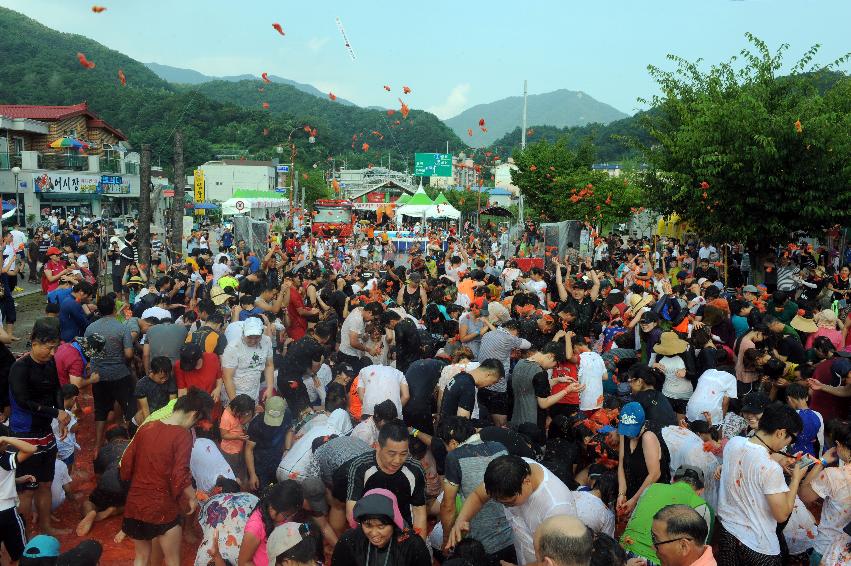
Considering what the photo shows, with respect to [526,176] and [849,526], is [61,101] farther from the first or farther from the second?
[849,526]

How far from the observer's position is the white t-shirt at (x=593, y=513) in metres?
3.91

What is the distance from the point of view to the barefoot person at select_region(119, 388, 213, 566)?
4051mm

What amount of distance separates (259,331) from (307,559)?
287 centimetres

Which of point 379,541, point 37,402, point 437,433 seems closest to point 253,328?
point 37,402

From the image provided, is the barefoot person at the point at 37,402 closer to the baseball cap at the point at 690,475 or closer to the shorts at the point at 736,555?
the baseball cap at the point at 690,475

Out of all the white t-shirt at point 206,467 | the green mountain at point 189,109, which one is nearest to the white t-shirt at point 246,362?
the white t-shirt at point 206,467

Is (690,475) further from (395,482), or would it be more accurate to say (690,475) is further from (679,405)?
(679,405)

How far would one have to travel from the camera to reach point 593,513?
3934 millimetres

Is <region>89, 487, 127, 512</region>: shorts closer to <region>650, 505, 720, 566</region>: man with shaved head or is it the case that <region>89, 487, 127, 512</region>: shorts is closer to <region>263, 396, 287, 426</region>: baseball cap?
<region>263, 396, 287, 426</region>: baseball cap

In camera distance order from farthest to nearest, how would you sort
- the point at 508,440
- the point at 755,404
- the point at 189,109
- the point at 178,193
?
the point at 189,109, the point at 178,193, the point at 755,404, the point at 508,440

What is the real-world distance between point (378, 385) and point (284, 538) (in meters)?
2.06

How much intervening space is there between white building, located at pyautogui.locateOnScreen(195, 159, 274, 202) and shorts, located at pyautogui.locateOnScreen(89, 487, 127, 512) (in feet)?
210

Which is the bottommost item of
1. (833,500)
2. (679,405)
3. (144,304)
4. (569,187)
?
(679,405)

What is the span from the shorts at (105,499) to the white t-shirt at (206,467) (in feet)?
2.90
